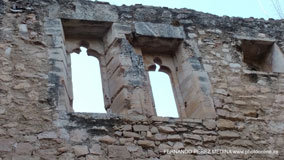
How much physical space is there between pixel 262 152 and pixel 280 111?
81 centimetres

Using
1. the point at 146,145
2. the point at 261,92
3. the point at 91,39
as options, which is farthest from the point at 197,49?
the point at 146,145

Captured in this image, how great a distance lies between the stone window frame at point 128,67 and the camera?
5.61 metres

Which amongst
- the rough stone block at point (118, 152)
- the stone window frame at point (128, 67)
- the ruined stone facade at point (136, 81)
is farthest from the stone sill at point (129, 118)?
the rough stone block at point (118, 152)

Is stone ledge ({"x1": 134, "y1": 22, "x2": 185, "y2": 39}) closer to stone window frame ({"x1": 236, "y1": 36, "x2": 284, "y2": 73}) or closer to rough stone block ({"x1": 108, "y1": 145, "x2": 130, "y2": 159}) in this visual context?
stone window frame ({"x1": 236, "y1": 36, "x2": 284, "y2": 73})

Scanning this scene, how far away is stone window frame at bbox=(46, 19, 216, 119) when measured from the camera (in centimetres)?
561

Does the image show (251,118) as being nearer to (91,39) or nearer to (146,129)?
(146,129)

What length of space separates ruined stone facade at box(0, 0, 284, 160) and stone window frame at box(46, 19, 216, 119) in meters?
0.01

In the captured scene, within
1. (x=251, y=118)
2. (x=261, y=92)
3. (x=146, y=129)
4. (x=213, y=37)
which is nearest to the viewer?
(x=146, y=129)

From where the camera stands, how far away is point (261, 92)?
621 centimetres

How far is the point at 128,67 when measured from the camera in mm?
5961

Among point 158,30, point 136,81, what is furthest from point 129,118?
point 158,30

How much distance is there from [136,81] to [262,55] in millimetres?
2366

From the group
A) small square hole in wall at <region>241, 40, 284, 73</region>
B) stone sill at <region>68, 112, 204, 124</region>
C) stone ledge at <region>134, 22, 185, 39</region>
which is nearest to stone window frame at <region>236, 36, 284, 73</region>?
small square hole in wall at <region>241, 40, 284, 73</region>

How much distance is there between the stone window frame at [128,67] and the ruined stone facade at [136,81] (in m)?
0.01
